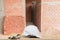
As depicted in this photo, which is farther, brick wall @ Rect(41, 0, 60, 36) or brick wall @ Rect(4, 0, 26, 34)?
brick wall @ Rect(41, 0, 60, 36)

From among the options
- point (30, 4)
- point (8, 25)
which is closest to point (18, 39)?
point (8, 25)

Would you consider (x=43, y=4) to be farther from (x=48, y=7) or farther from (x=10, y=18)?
(x=10, y=18)

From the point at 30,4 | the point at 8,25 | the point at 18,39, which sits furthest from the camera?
the point at 30,4

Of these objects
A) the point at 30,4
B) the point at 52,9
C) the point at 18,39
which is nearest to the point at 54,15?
the point at 52,9

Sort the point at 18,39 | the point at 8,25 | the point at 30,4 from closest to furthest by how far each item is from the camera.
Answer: the point at 18,39
the point at 8,25
the point at 30,4

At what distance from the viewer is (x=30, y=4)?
21.3 ft

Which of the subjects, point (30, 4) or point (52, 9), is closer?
point (52, 9)

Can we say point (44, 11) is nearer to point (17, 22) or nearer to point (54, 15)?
point (54, 15)

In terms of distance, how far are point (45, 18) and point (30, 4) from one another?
204 cm

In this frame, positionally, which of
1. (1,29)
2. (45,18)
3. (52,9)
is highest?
(52,9)

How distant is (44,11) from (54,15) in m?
0.34

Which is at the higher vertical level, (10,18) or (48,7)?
(48,7)

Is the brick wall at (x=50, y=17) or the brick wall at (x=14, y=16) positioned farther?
the brick wall at (x=50, y=17)

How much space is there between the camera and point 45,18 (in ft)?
15.1
